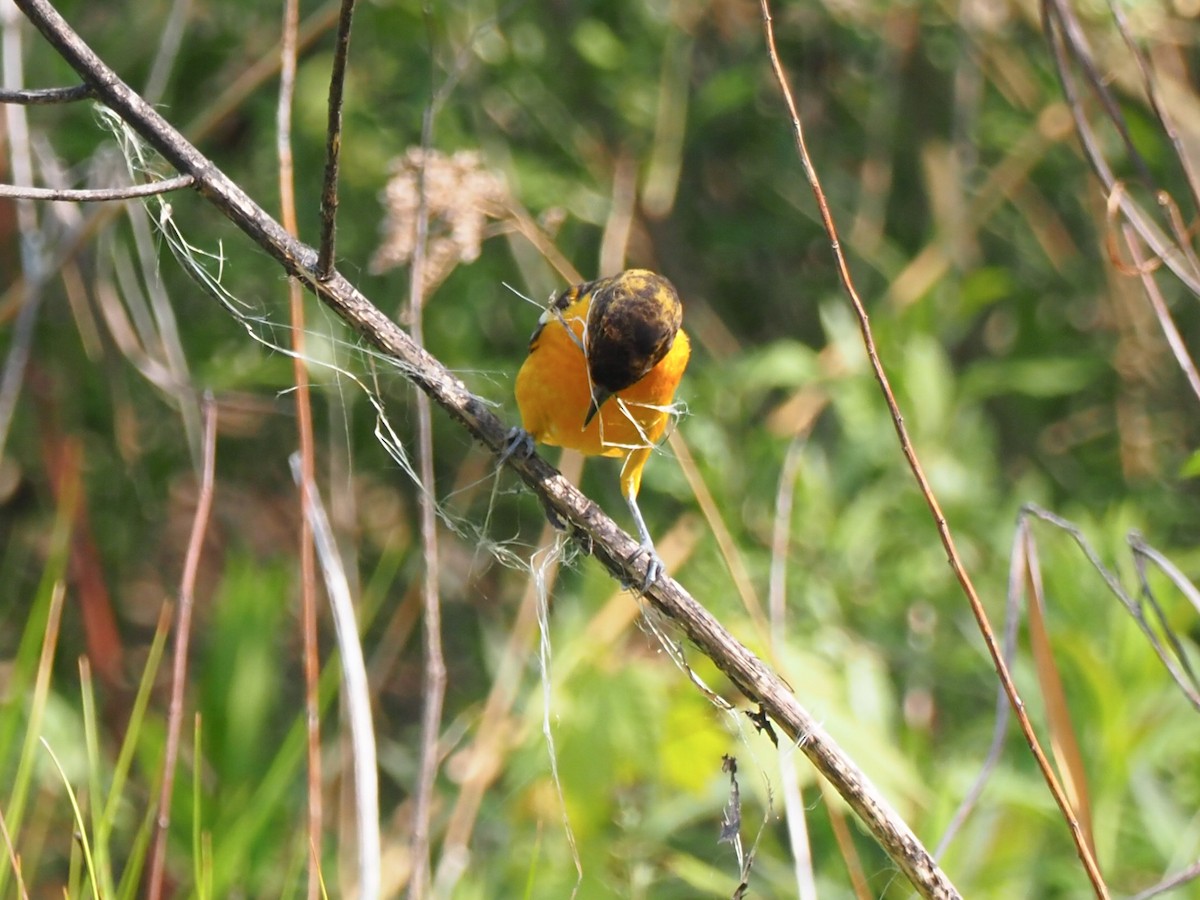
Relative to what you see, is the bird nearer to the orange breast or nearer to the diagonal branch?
the orange breast

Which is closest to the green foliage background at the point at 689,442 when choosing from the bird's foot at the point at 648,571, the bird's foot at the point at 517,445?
the bird's foot at the point at 517,445

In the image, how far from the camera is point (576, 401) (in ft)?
9.94

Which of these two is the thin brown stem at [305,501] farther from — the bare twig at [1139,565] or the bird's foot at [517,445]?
the bare twig at [1139,565]

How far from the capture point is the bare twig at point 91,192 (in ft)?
4.64

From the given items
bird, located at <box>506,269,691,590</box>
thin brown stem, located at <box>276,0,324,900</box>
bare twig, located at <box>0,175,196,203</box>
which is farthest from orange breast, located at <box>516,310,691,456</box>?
bare twig, located at <box>0,175,196,203</box>

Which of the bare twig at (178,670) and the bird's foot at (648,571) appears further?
the bare twig at (178,670)

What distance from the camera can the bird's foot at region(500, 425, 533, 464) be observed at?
194cm

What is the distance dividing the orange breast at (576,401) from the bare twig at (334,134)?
4.43ft

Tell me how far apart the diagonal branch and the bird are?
76 cm

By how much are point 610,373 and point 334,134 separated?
1371mm

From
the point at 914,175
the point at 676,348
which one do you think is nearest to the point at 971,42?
the point at 914,175

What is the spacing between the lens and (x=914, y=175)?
535cm

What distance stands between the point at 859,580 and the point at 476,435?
208 cm

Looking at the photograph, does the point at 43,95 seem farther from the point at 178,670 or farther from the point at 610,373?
the point at 610,373
